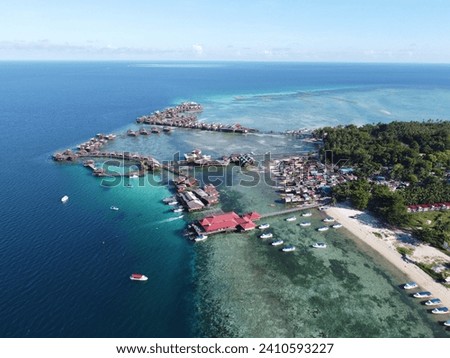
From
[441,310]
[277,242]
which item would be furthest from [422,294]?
[277,242]

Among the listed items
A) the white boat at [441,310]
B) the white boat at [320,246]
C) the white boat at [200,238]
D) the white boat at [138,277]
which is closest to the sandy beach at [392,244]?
the white boat at [441,310]

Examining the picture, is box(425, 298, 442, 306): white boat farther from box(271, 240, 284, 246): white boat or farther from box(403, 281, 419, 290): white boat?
box(271, 240, 284, 246): white boat

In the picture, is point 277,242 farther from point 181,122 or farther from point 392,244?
point 181,122

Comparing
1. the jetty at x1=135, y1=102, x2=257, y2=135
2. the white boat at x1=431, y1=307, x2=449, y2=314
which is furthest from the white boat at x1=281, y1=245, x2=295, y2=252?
the jetty at x1=135, y1=102, x2=257, y2=135

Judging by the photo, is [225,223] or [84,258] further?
[225,223]

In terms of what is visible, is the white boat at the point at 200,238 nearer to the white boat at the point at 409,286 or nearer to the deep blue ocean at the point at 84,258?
the deep blue ocean at the point at 84,258

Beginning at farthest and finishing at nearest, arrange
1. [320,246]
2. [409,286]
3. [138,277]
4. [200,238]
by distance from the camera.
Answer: [200,238]
[320,246]
[138,277]
[409,286]

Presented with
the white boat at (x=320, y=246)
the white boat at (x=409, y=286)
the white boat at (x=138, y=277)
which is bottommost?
the white boat at (x=138, y=277)
